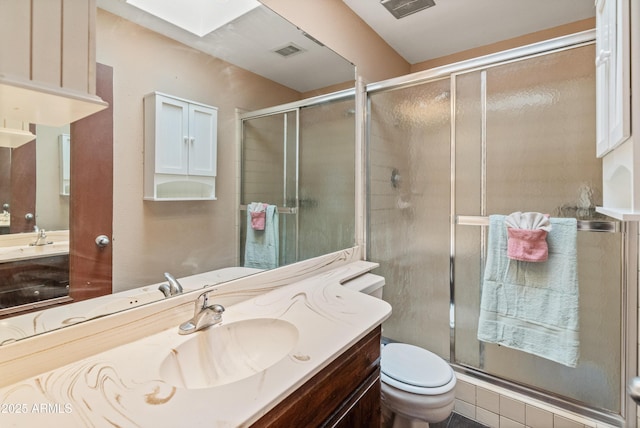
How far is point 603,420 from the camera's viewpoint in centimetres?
139

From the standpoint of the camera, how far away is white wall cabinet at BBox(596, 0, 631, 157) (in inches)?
34.5

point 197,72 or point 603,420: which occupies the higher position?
point 197,72

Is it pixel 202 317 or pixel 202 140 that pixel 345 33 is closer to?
pixel 202 140

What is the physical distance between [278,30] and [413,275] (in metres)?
1.62

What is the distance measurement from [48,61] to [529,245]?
187cm

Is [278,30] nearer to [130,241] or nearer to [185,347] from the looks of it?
[130,241]

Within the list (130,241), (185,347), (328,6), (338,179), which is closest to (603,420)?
(338,179)

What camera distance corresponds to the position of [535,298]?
145 cm

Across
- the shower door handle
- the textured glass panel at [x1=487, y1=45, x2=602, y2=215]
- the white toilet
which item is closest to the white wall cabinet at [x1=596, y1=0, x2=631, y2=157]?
the textured glass panel at [x1=487, y1=45, x2=602, y2=215]

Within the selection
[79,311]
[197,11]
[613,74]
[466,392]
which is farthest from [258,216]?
[466,392]

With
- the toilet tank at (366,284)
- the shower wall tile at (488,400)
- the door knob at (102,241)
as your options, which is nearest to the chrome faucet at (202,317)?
the door knob at (102,241)

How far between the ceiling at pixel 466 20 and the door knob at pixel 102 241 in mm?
1809

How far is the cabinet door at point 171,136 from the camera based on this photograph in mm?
980

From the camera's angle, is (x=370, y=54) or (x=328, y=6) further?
(x=370, y=54)
